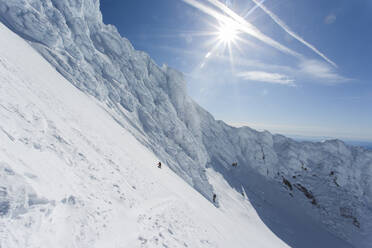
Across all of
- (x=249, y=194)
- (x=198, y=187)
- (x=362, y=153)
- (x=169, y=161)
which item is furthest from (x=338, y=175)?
(x=169, y=161)

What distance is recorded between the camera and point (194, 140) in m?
52.4

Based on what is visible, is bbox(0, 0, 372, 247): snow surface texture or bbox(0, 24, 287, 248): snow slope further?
bbox(0, 0, 372, 247): snow surface texture

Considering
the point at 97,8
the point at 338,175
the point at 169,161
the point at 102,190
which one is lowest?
the point at 102,190

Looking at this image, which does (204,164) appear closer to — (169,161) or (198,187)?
(198,187)

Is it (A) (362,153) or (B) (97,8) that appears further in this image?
(A) (362,153)

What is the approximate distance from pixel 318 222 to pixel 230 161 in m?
31.2

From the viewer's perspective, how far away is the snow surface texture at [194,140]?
31.4 metres

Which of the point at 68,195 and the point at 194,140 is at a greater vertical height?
the point at 194,140

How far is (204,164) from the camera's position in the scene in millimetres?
50656

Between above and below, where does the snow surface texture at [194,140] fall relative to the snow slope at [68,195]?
above

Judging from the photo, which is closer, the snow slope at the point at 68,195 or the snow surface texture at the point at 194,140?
the snow slope at the point at 68,195

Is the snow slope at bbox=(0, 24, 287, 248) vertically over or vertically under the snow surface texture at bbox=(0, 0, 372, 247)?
under

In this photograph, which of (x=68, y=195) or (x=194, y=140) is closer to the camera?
(x=68, y=195)

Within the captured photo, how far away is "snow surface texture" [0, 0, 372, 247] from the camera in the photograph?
103ft
